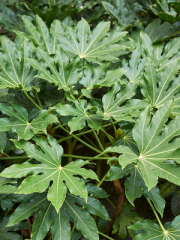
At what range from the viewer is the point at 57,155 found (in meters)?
0.92

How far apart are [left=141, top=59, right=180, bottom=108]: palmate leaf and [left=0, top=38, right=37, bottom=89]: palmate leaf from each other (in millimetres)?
579

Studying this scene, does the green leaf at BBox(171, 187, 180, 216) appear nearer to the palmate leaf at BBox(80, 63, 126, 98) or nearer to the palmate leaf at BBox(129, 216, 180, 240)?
the palmate leaf at BBox(129, 216, 180, 240)

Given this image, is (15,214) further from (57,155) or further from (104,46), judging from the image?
(104,46)

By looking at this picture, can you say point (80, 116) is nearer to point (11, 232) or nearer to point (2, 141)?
point (2, 141)

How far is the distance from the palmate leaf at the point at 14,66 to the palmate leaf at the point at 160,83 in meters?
0.58

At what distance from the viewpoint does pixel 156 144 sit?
2.83 feet

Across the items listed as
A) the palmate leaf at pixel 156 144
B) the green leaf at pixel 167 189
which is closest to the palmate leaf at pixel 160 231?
the palmate leaf at pixel 156 144

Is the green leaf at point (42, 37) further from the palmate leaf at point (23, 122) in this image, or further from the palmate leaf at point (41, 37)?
the palmate leaf at point (23, 122)

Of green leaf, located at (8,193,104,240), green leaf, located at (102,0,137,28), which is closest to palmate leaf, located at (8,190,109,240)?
green leaf, located at (8,193,104,240)

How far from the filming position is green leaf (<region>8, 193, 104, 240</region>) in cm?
88

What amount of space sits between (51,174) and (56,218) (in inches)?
8.3

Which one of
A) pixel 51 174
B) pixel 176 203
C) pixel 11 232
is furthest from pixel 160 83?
pixel 11 232

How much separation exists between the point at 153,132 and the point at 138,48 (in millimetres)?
639

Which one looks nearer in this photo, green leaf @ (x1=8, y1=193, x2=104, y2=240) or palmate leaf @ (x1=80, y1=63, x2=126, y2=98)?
green leaf @ (x1=8, y1=193, x2=104, y2=240)
